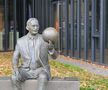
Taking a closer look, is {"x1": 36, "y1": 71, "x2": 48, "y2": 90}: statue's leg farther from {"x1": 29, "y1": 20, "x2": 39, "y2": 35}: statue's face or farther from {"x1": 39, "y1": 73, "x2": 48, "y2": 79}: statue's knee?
{"x1": 29, "y1": 20, "x2": 39, "y2": 35}: statue's face

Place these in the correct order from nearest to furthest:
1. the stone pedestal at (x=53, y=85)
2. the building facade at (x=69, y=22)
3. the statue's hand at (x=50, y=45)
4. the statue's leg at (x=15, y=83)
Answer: the statue's hand at (x=50, y=45)
the statue's leg at (x=15, y=83)
the stone pedestal at (x=53, y=85)
the building facade at (x=69, y=22)

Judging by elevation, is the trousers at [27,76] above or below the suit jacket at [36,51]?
below

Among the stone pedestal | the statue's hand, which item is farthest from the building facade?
the statue's hand

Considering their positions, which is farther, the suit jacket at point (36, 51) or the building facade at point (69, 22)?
the building facade at point (69, 22)

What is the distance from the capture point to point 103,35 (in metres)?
14.5

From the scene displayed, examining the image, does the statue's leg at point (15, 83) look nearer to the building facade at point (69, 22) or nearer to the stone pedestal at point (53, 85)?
the stone pedestal at point (53, 85)

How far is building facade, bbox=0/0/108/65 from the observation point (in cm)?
1490

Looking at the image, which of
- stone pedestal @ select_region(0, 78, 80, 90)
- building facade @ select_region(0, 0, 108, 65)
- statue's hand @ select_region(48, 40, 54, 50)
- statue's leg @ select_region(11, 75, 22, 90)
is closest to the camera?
statue's hand @ select_region(48, 40, 54, 50)

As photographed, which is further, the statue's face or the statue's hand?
the statue's face

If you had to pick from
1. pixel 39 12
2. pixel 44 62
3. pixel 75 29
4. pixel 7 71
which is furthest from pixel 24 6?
pixel 44 62

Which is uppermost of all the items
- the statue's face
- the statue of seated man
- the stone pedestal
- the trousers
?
the statue's face

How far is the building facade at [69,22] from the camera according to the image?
587 inches

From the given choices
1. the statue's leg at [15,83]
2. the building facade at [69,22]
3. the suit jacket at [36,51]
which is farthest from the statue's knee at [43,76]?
the building facade at [69,22]

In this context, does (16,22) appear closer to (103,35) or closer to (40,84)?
(103,35)
